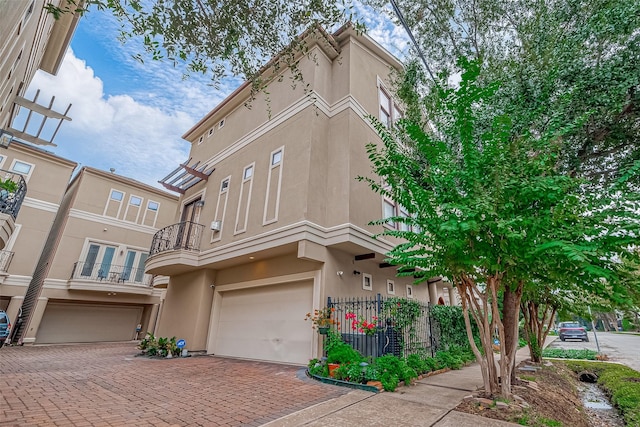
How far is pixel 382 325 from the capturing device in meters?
7.18

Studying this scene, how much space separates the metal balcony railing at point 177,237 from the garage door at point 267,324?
2588mm

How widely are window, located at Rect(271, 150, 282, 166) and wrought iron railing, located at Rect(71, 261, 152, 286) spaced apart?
13.4 m

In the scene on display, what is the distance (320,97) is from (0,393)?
10.4 m

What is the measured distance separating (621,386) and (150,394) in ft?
35.7

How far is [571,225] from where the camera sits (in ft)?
13.3

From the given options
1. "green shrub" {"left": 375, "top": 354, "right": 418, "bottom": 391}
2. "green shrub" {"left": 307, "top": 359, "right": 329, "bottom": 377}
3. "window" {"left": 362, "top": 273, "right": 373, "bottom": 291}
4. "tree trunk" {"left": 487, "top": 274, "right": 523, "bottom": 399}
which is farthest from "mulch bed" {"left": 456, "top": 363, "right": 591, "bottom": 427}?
"window" {"left": 362, "top": 273, "right": 373, "bottom": 291}

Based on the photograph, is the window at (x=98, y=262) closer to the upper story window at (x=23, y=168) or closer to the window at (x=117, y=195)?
the window at (x=117, y=195)

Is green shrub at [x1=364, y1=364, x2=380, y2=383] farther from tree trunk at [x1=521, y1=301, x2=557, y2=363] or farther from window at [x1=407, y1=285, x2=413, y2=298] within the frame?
window at [x1=407, y1=285, x2=413, y2=298]

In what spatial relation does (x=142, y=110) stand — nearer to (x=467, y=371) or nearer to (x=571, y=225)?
(x=571, y=225)

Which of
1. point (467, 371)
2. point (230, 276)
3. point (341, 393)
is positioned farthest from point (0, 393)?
point (467, 371)

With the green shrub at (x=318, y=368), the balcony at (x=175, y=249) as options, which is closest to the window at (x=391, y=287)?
A: the green shrub at (x=318, y=368)

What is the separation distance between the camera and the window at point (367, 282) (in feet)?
32.2

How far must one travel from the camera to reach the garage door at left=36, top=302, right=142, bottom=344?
15.9m

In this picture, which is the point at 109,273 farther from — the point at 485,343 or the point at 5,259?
the point at 485,343
